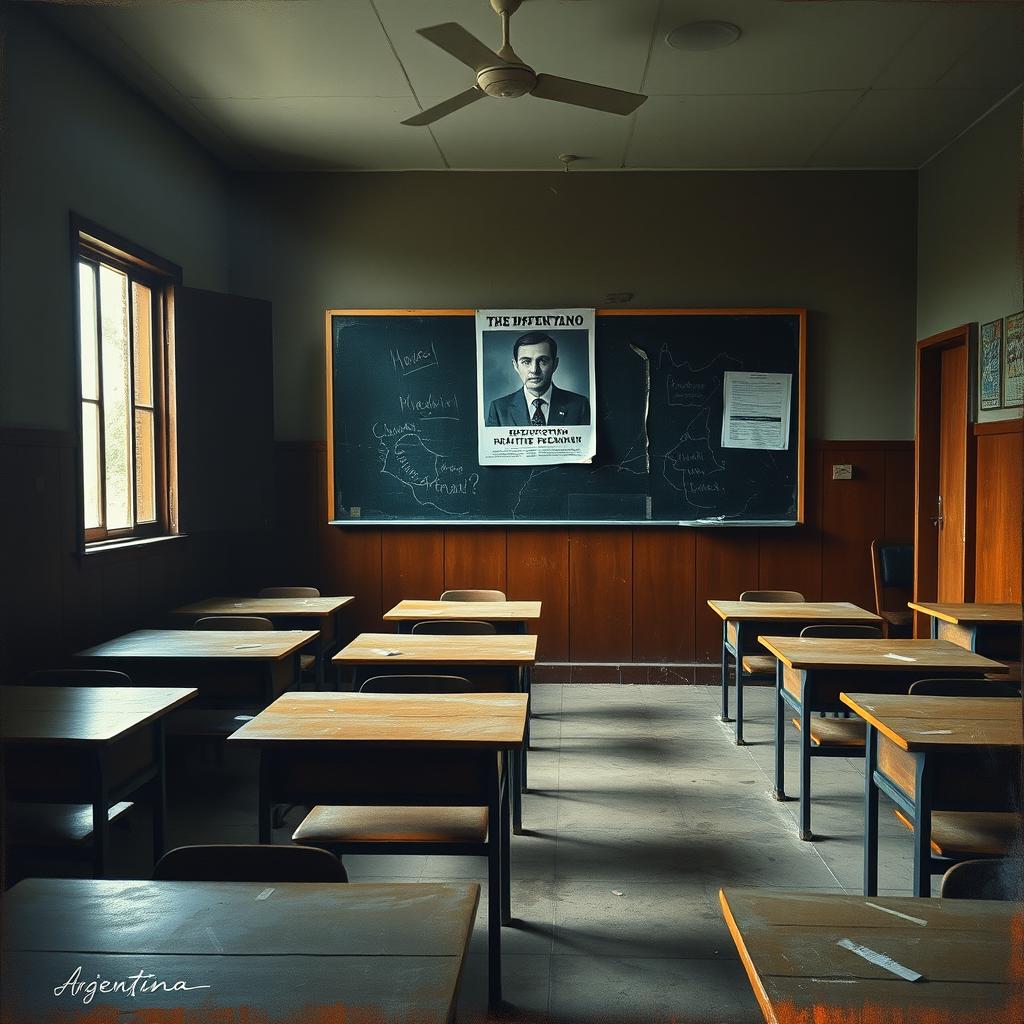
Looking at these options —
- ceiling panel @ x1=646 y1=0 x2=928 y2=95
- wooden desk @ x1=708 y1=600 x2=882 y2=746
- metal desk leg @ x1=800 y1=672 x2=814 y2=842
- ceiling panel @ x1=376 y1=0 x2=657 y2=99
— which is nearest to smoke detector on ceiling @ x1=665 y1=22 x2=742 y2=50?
ceiling panel @ x1=646 y1=0 x2=928 y2=95

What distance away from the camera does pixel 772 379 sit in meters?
6.33

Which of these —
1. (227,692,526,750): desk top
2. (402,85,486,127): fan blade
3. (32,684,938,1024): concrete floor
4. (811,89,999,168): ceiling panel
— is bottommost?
(32,684,938,1024): concrete floor

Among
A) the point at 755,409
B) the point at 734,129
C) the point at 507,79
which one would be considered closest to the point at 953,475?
the point at 755,409

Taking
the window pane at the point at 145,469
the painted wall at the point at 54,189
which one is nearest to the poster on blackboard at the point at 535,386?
the window pane at the point at 145,469

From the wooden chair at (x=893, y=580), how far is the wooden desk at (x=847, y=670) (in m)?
2.59

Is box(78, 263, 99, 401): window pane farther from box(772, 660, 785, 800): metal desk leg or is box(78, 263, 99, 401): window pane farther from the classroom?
box(772, 660, 785, 800): metal desk leg

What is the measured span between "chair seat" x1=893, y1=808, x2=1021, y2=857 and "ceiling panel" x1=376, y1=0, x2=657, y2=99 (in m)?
3.44

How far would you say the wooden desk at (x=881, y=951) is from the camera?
123cm

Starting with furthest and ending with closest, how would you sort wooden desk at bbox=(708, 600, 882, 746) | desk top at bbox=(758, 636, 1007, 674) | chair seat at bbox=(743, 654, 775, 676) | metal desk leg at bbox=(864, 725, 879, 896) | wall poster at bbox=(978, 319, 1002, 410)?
wall poster at bbox=(978, 319, 1002, 410) < chair seat at bbox=(743, 654, 775, 676) < wooden desk at bbox=(708, 600, 882, 746) < desk top at bbox=(758, 636, 1007, 674) < metal desk leg at bbox=(864, 725, 879, 896)

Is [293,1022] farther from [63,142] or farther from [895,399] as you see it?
[895,399]

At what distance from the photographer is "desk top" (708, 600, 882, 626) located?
4617 millimetres

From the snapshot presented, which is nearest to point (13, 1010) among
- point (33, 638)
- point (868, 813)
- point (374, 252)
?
point (868, 813)

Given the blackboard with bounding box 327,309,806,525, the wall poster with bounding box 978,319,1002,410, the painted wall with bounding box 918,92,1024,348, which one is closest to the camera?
the painted wall with bounding box 918,92,1024,348

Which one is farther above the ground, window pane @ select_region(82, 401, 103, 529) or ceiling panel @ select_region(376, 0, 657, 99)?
ceiling panel @ select_region(376, 0, 657, 99)
